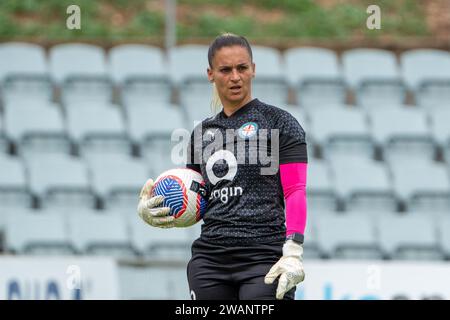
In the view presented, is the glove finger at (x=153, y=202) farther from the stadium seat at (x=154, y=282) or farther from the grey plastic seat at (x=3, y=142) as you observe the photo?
the grey plastic seat at (x=3, y=142)

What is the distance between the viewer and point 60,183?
10617mm

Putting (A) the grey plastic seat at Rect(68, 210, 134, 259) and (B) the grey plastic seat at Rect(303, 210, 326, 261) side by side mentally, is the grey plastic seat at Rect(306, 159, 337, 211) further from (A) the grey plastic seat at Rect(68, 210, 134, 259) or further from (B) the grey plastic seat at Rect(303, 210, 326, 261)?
(A) the grey plastic seat at Rect(68, 210, 134, 259)

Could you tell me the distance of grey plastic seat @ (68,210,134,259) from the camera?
32.6ft

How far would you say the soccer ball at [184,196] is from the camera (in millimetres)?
5000

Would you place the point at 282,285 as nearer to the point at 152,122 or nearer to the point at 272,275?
the point at 272,275

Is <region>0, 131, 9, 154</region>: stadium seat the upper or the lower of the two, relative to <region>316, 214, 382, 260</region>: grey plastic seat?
upper

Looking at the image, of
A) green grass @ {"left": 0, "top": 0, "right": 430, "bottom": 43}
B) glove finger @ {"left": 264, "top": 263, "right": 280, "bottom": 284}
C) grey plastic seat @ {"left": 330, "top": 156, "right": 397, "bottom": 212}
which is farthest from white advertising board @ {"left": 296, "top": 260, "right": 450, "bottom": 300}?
green grass @ {"left": 0, "top": 0, "right": 430, "bottom": 43}

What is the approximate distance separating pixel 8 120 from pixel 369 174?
3710 millimetres

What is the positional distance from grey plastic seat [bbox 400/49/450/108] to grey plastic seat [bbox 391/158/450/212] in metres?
1.27

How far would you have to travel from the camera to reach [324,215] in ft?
33.6

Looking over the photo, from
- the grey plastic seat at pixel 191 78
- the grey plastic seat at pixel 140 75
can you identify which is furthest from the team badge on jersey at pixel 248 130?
the grey plastic seat at pixel 140 75

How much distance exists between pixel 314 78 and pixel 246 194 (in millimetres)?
7363

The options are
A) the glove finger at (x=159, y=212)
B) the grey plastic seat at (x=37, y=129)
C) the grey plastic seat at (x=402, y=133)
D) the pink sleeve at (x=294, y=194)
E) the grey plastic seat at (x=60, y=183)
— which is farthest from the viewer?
the grey plastic seat at (x=402, y=133)

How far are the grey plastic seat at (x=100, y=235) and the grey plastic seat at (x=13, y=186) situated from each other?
0.83 meters
